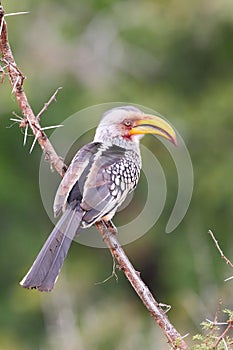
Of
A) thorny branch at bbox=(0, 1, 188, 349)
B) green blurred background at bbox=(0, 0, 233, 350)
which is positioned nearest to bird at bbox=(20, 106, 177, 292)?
thorny branch at bbox=(0, 1, 188, 349)

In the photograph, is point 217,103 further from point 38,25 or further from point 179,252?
point 38,25

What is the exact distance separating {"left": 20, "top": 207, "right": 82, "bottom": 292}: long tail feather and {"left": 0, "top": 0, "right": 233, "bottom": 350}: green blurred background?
6694mm

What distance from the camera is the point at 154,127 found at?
445 centimetres

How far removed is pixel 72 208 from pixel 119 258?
1.87 ft

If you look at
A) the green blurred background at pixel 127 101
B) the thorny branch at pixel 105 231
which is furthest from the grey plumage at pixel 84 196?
the green blurred background at pixel 127 101

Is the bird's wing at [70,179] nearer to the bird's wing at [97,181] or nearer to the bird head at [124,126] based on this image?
the bird's wing at [97,181]

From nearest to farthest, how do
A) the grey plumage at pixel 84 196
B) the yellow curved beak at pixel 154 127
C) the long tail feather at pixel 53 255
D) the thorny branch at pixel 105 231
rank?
the thorny branch at pixel 105 231 < the long tail feather at pixel 53 255 < the grey plumage at pixel 84 196 < the yellow curved beak at pixel 154 127

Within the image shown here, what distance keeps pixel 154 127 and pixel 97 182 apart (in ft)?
1.52

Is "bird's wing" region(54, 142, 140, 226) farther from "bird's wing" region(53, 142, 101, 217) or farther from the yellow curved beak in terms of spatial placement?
the yellow curved beak

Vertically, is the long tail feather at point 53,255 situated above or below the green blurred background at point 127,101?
above

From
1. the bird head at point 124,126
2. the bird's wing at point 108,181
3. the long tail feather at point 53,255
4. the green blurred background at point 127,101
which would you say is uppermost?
the bird head at point 124,126

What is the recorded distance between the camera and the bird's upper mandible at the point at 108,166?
4.00m

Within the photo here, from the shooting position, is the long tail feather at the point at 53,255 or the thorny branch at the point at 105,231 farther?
the long tail feather at the point at 53,255

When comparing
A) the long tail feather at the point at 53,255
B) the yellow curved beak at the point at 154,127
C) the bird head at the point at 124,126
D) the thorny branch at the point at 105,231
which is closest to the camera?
the thorny branch at the point at 105,231
